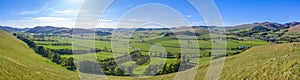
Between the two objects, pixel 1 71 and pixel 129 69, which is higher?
pixel 1 71

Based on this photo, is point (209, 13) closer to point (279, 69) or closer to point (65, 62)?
point (279, 69)

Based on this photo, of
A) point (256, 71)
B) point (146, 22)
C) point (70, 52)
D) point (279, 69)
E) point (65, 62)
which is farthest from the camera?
point (70, 52)

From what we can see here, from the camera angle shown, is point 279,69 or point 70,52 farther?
point 70,52

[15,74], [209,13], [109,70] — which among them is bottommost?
[109,70]

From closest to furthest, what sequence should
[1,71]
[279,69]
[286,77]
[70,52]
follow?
[286,77] → [279,69] → [1,71] → [70,52]

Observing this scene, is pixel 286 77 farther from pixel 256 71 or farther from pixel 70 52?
pixel 70 52

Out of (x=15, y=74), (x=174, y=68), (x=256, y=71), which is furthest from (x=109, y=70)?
(x=256, y=71)

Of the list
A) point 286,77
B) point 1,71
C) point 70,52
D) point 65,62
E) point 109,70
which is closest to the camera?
point 286,77

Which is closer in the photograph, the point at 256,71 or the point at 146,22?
the point at 256,71

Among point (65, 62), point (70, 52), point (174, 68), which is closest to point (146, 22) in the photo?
point (174, 68)
